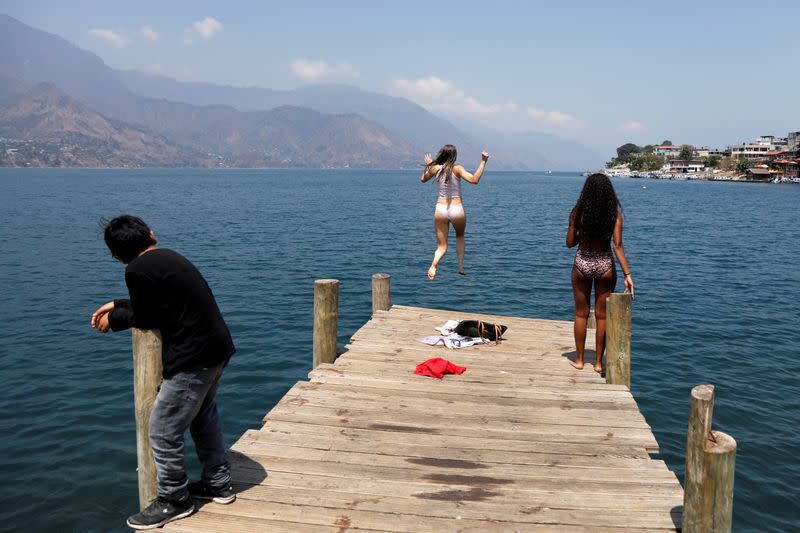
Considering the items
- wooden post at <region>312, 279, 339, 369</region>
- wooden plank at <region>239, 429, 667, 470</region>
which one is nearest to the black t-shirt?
wooden plank at <region>239, 429, 667, 470</region>

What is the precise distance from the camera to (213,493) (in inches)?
222

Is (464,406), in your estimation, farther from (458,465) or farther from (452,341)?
(452,341)

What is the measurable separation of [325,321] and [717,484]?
20.8ft

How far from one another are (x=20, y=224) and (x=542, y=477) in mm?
56273

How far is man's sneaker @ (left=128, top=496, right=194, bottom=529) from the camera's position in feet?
17.2

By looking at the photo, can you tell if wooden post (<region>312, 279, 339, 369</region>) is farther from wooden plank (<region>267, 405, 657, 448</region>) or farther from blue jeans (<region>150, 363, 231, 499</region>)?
blue jeans (<region>150, 363, 231, 499</region>)

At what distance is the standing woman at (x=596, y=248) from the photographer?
899 cm

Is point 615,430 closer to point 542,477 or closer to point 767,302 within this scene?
point 542,477

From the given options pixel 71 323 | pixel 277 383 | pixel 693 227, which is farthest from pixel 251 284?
pixel 693 227

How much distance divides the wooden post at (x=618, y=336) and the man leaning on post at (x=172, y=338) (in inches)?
220

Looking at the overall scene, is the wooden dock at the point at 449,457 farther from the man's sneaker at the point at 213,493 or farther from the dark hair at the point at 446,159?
the dark hair at the point at 446,159

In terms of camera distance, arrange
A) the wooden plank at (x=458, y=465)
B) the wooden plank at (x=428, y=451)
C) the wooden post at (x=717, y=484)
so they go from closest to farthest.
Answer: the wooden post at (x=717, y=484) < the wooden plank at (x=458, y=465) < the wooden plank at (x=428, y=451)

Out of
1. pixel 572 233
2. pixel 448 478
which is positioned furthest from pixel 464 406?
pixel 572 233

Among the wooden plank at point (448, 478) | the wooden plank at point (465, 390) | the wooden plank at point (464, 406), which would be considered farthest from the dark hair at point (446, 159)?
the wooden plank at point (448, 478)
